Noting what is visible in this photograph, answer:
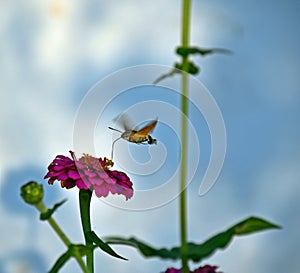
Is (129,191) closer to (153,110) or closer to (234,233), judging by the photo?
(153,110)

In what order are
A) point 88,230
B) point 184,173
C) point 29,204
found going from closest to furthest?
point 184,173 → point 29,204 → point 88,230

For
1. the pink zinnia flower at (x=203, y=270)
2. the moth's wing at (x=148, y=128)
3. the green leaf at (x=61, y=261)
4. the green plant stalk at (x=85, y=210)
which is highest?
the moth's wing at (x=148, y=128)

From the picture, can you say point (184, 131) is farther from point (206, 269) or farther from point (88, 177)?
point (88, 177)

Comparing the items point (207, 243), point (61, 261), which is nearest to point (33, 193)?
point (61, 261)

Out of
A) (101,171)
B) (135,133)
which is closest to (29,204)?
(135,133)

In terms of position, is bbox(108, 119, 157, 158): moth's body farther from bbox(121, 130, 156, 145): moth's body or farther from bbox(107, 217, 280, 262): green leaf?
bbox(107, 217, 280, 262): green leaf

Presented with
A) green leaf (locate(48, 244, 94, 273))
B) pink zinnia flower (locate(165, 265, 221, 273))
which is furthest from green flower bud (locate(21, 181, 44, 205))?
pink zinnia flower (locate(165, 265, 221, 273))

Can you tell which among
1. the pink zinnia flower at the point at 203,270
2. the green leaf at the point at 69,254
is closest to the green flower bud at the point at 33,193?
the green leaf at the point at 69,254

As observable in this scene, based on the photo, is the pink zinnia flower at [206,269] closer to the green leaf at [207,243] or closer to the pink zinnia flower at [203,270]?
the pink zinnia flower at [203,270]
